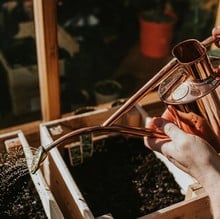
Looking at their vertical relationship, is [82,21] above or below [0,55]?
above

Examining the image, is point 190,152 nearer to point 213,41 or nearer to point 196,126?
point 196,126

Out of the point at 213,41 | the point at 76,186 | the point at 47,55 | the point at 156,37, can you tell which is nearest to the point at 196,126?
the point at 213,41

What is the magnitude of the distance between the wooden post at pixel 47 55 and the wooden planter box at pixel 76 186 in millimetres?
95

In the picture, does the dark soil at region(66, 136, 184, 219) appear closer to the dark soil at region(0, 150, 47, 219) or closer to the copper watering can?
the dark soil at region(0, 150, 47, 219)

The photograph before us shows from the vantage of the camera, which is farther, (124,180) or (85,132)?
(124,180)

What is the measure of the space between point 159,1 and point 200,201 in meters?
2.19

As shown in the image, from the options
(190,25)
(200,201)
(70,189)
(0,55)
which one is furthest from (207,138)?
(190,25)

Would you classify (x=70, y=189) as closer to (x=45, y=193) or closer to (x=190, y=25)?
(x=45, y=193)

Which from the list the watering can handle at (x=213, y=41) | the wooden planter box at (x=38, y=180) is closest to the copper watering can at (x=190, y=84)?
the watering can handle at (x=213, y=41)

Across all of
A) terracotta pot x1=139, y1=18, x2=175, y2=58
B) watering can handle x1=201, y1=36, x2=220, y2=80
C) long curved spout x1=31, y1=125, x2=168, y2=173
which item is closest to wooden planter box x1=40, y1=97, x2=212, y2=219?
long curved spout x1=31, y1=125, x2=168, y2=173

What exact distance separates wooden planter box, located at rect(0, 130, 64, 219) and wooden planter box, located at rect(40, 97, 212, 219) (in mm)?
66

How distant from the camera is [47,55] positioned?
56.4 inches

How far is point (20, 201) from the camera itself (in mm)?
1364

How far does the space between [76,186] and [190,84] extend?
20.5 inches
